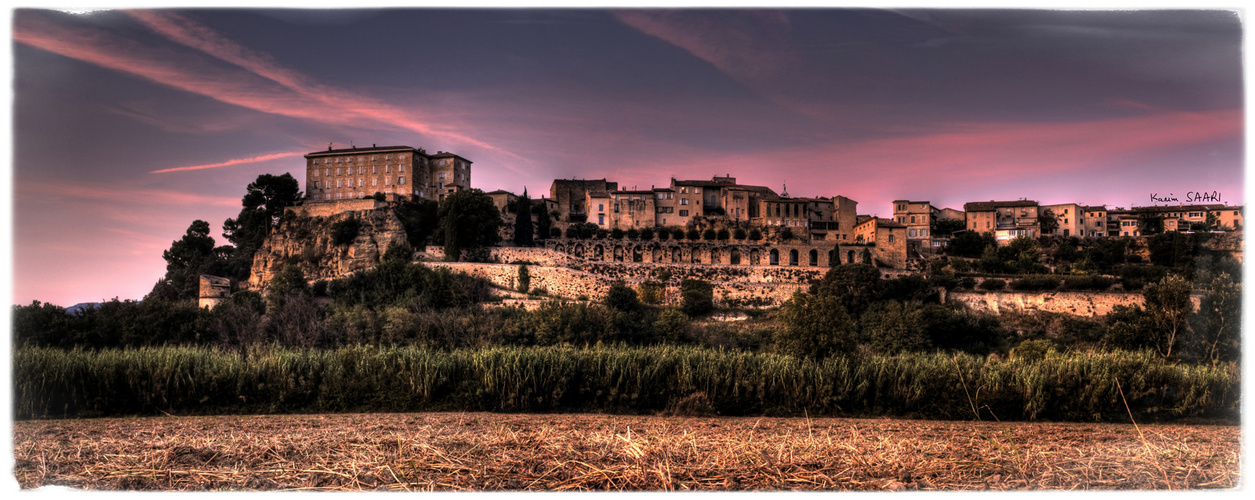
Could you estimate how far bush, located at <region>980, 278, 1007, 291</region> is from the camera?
32.8m

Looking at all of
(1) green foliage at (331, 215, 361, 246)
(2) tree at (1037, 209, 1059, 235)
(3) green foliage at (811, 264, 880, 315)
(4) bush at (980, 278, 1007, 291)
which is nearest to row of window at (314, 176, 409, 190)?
(1) green foliage at (331, 215, 361, 246)

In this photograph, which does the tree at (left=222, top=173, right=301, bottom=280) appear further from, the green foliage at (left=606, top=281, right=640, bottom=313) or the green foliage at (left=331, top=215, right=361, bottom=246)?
the green foliage at (left=606, top=281, right=640, bottom=313)

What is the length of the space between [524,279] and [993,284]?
81.0 feet

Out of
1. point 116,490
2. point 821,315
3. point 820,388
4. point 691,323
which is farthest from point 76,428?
point 691,323

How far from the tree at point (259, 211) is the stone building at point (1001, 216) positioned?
5237 cm

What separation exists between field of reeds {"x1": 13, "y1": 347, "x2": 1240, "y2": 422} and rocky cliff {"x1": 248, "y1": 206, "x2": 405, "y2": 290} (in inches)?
1105

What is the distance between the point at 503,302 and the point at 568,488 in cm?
2823

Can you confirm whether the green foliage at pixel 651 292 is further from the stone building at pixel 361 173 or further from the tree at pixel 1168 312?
the tree at pixel 1168 312

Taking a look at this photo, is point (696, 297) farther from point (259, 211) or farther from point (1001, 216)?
Answer: point (1001, 216)

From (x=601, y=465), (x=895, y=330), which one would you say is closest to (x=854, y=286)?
(x=895, y=330)

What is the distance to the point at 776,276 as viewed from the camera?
37625mm

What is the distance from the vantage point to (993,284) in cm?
3288

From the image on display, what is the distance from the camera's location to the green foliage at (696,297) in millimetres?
32375

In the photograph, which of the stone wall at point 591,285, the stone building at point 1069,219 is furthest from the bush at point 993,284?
the stone building at point 1069,219
